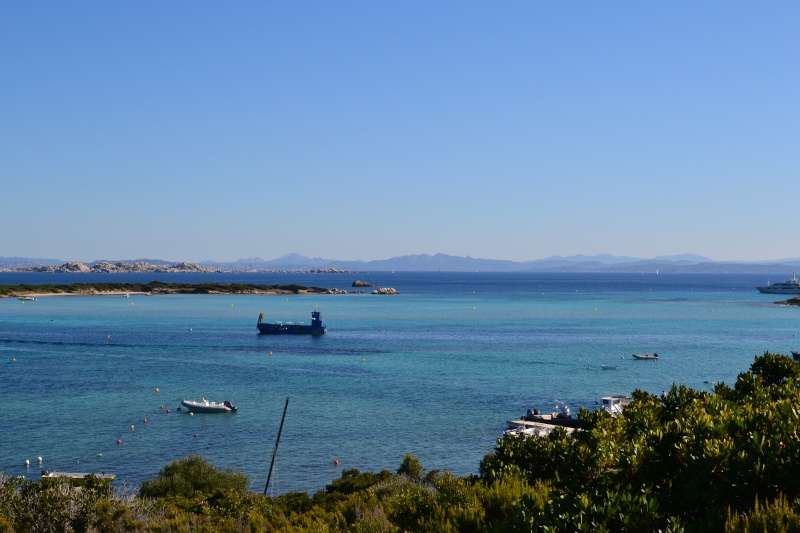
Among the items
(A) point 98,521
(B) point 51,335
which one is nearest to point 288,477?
(A) point 98,521

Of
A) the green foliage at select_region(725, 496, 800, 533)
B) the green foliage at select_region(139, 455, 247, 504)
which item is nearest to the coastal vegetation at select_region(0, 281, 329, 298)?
the green foliage at select_region(139, 455, 247, 504)

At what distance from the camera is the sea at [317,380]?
3641 cm

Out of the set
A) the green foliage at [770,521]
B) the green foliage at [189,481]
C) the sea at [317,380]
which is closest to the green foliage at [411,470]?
the sea at [317,380]

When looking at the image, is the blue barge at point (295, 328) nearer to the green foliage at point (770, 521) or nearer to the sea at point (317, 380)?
the sea at point (317, 380)

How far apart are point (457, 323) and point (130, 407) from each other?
68.6 m

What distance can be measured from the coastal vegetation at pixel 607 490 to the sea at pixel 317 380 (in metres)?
11.4

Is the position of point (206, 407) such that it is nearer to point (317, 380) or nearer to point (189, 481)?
point (317, 380)

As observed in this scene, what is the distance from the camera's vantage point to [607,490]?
35.0 feet

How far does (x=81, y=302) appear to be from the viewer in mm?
150000

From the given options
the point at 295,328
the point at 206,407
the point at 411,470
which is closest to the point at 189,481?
the point at 411,470

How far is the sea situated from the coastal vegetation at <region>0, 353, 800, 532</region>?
37.4ft

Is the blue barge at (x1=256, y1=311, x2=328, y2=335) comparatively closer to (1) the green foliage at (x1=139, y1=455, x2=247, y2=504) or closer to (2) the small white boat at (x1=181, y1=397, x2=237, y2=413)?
(2) the small white boat at (x1=181, y1=397, x2=237, y2=413)

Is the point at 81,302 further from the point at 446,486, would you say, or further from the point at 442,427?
the point at 446,486

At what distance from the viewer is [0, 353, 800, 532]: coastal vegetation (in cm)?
985
